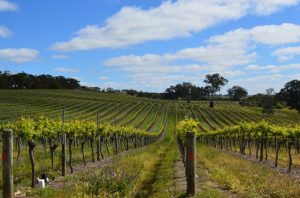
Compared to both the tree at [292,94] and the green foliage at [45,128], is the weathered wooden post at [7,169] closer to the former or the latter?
the green foliage at [45,128]

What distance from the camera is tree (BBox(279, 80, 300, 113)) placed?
137875mm

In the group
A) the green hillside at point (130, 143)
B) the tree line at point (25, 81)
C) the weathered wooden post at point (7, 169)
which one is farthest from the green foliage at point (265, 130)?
the tree line at point (25, 81)

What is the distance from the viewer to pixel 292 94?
462ft

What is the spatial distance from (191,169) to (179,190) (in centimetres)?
141

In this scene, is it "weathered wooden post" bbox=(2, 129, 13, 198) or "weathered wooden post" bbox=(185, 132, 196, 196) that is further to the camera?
"weathered wooden post" bbox=(185, 132, 196, 196)

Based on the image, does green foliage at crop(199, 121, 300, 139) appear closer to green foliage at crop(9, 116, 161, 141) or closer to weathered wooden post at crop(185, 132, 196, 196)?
green foliage at crop(9, 116, 161, 141)

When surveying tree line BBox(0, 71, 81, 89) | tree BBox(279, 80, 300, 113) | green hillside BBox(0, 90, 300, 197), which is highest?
tree line BBox(0, 71, 81, 89)

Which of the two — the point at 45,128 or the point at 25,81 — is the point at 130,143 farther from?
the point at 25,81

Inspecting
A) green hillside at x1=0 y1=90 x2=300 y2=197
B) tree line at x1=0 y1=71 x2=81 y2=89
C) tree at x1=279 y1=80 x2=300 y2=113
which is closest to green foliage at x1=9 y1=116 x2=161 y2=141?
green hillside at x1=0 y1=90 x2=300 y2=197

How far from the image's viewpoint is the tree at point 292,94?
13788 cm

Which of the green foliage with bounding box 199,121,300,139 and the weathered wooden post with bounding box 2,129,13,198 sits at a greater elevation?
the weathered wooden post with bounding box 2,129,13,198

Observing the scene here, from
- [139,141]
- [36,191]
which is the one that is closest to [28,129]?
[36,191]

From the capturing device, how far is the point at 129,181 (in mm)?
14602

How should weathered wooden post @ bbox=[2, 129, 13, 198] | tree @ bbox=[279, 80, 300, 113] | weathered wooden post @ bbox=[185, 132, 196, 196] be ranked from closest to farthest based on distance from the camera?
weathered wooden post @ bbox=[2, 129, 13, 198] < weathered wooden post @ bbox=[185, 132, 196, 196] < tree @ bbox=[279, 80, 300, 113]
